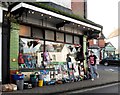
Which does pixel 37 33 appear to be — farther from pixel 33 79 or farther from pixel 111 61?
pixel 111 61

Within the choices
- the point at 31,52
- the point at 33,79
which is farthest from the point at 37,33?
the point at 33,79

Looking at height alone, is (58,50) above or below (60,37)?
below

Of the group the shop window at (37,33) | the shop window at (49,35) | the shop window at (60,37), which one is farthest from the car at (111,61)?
the shop window at (37,33)

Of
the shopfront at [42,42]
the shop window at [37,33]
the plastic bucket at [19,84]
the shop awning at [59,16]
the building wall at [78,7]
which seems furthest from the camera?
the building wall at [78,7]

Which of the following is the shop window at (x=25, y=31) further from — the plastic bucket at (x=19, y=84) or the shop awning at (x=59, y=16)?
the plastic bucket at (x=19, y=84)

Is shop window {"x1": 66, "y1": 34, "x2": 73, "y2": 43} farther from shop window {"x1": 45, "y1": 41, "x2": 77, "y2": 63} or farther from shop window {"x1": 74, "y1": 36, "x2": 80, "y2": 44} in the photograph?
shop window {"x1": 74, "y1": 36, "x2": 80, "y2": 44}

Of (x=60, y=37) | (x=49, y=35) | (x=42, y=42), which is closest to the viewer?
(x=42, y=42)

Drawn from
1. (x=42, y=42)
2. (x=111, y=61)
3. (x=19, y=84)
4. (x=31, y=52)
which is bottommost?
(x=19, y=84)

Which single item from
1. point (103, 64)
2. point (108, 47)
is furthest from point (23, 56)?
point (108, 47)

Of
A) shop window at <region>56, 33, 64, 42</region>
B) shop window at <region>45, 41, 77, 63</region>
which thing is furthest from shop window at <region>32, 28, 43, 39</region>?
shop window at <region>56, 33, 64, 42</region>

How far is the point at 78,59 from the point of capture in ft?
59.2

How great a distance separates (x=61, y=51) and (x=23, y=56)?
3.61 m

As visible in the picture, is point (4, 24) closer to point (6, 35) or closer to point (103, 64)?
point (6, 35)

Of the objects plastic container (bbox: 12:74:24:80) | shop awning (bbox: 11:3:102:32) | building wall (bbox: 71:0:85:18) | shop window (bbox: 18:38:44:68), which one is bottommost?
plastic container (bbox: 12:74:24:80)
